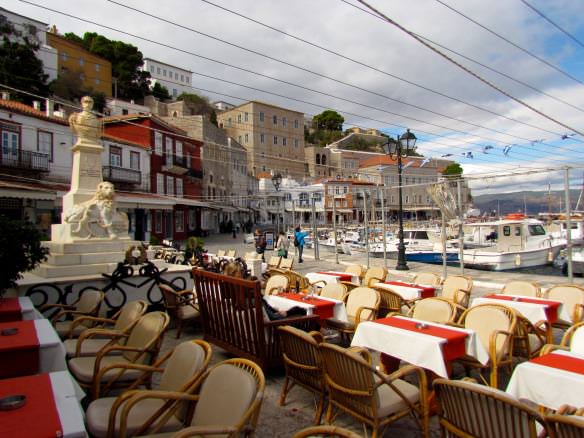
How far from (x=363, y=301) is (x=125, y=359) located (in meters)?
3.37

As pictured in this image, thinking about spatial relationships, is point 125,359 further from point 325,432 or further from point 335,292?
point 335,292

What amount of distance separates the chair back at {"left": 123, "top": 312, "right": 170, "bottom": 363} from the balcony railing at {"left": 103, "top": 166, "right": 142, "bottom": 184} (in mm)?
26659

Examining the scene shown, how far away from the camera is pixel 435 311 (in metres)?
5.11

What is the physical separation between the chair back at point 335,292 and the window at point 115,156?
87.9 ft

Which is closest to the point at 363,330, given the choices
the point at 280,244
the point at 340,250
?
the point at 280,244

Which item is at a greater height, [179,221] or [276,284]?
[179,221]

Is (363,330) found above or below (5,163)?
below

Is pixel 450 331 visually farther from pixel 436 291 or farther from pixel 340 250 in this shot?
pixel 340 250

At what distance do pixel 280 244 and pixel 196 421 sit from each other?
42.9ft

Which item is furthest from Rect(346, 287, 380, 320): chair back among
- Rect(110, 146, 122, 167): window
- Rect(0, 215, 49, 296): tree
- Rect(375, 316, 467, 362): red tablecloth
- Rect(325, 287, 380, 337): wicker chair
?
Rect(110, 146, 122, 167): window

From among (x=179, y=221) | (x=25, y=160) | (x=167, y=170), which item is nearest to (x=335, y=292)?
(x=25, y=160)

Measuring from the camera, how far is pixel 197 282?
565 cm

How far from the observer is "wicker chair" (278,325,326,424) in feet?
11.9

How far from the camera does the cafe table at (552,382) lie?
9.54 ft
